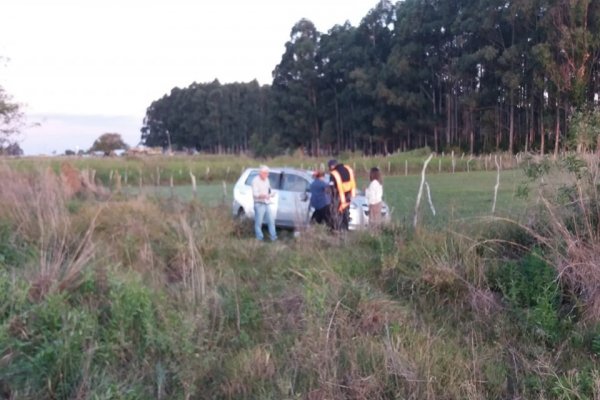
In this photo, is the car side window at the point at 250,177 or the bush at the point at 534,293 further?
the car side window at the point at 250,177

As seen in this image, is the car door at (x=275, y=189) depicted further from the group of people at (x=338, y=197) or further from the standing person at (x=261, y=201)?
the group of people at (x=338, y=197)

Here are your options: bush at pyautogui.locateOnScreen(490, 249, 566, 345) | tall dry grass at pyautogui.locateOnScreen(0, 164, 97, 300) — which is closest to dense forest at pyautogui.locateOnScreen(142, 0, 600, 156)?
tall dry grass at pyautogui.locateOnScreen(0, 164, 97, 300)

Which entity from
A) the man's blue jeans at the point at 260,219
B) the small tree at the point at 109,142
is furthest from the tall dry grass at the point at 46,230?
the small tree at the point at 109,142

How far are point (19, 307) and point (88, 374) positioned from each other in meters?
1.47

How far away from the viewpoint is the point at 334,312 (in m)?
7.10

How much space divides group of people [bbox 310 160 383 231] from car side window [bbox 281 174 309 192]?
2133mm

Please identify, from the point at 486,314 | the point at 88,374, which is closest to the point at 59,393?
the point at 88,374

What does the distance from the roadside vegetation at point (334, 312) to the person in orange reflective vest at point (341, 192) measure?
170cm

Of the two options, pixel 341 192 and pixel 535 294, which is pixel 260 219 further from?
pixel 535 294

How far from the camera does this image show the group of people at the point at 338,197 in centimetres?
1211

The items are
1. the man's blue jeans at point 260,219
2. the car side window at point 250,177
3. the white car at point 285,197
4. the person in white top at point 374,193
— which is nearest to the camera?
the person in white top at point 374,193

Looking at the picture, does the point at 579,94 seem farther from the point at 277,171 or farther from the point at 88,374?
the point at 88,374

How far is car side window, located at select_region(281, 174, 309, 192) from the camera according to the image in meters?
15.8

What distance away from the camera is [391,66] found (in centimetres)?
5478
